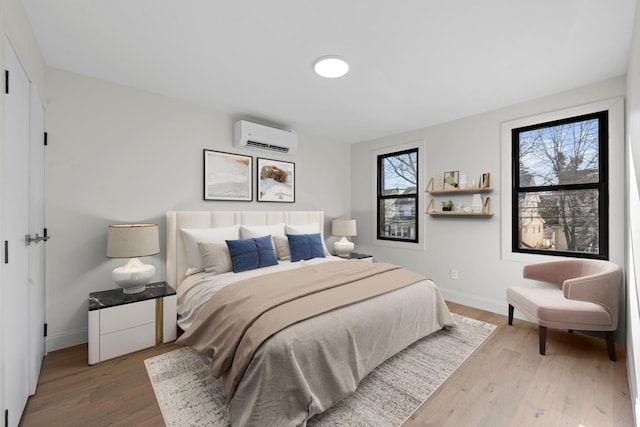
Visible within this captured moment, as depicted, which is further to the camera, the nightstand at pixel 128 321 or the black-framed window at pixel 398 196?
the black-framed window at pixel 398 196

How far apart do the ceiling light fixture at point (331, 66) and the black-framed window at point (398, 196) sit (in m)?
2.15

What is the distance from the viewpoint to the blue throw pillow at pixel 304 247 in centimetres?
342

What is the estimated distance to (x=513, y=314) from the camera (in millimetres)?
3111

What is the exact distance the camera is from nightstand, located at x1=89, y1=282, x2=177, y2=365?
2238 millimetres

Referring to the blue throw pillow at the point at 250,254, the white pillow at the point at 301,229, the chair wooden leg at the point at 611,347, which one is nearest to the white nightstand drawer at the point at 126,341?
the blue throw pillow at the point at 250,254

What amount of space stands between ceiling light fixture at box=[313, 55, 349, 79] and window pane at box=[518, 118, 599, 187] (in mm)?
2303

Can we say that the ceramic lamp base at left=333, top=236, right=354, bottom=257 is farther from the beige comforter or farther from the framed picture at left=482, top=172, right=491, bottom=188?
the framed picture at left=482, top=172, right=491, bottom=188

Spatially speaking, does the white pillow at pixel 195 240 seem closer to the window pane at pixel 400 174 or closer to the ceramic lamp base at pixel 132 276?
the ceramic lamp base at pixel 132 276

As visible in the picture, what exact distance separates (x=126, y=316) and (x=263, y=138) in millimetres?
2399

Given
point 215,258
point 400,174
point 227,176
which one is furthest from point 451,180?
point 215,258

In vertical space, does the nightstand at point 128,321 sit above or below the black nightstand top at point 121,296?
below

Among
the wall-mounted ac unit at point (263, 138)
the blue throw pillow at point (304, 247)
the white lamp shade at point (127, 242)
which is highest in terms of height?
the wall-mounted ac unit at point (263, 138)

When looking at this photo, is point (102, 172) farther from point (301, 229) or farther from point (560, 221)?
point (560, 221)

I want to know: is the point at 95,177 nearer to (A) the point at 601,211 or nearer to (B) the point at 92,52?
(B) the point at 92,52
